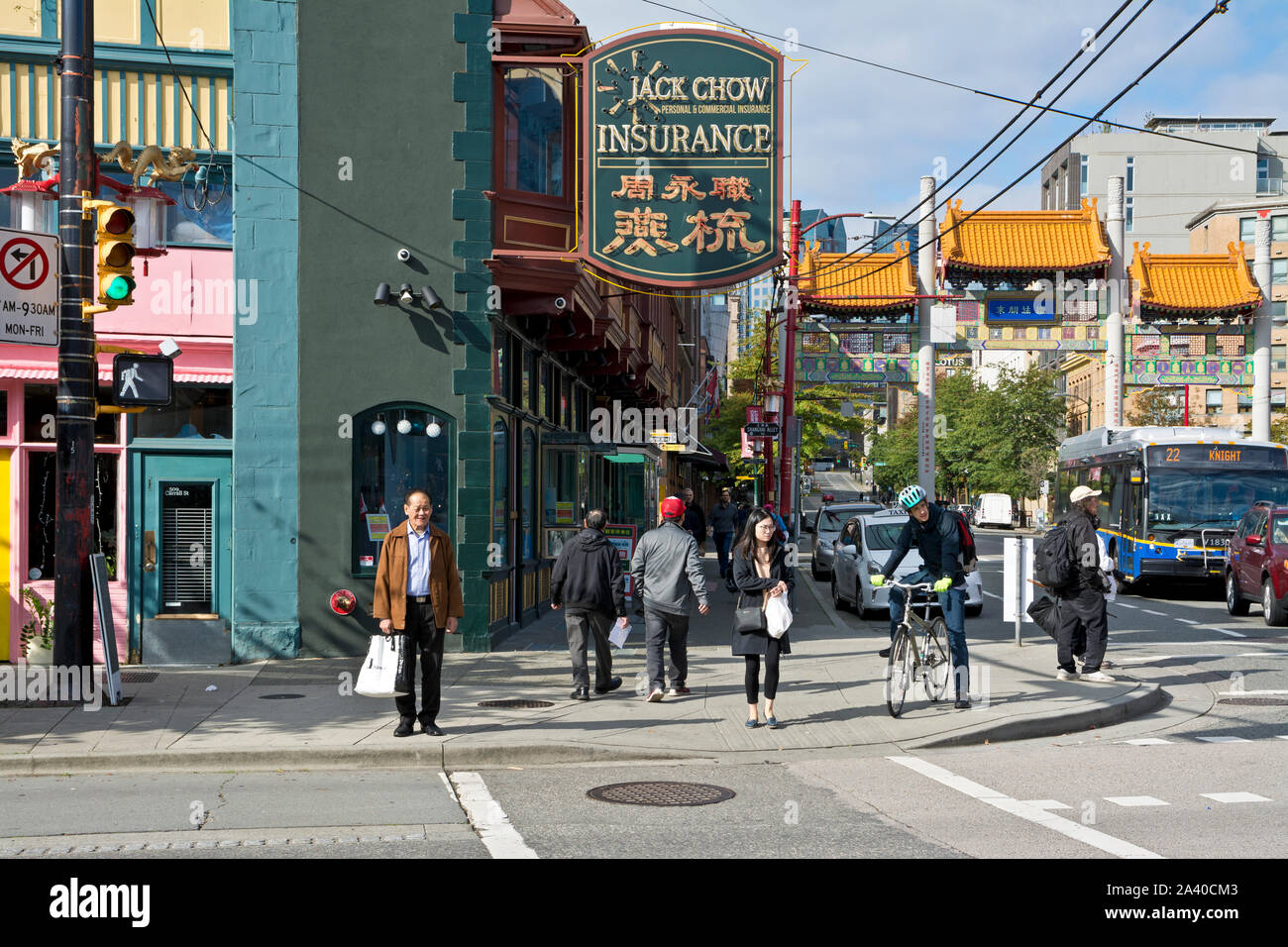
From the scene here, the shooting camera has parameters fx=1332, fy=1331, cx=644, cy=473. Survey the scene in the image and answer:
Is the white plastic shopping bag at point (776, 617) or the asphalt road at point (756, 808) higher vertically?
the white plastic shopping bag at point (776, 617)

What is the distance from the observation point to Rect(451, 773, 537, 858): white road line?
689cm

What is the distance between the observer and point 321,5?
15164mm

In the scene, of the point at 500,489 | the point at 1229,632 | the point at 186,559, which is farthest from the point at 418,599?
the point at 1229,632

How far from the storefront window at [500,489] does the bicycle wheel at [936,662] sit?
5.60m

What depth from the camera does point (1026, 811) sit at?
7.88m

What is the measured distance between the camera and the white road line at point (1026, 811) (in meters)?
6.86

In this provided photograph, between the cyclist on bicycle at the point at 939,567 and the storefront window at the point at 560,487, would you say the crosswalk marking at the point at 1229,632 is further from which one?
the storefront window at the point at 560,487

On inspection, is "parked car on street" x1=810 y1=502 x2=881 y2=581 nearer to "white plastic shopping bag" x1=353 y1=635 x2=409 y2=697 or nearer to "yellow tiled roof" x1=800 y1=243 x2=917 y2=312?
"yellow tiled roof" x1=800 y1=243 x2=917 y2=312

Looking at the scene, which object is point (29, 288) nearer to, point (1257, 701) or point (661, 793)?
point (661, 793)

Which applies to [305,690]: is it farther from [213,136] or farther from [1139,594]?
[1139,594]

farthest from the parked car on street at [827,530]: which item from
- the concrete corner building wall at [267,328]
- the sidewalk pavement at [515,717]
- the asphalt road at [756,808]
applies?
the asphalt road at [756,808]

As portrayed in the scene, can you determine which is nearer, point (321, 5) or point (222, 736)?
point (222, 736)

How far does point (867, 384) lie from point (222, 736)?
137ft
